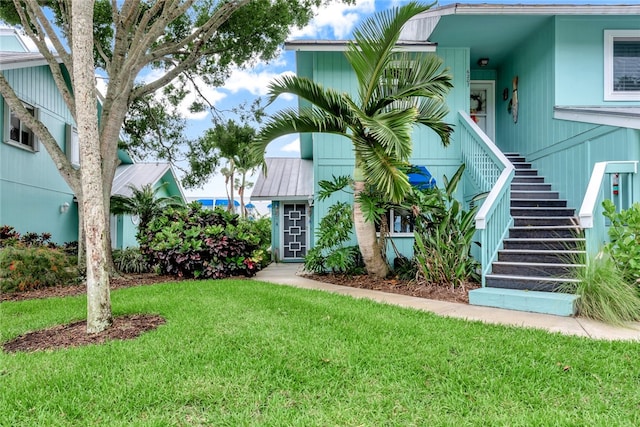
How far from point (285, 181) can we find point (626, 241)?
10899 mm

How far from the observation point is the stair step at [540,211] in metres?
7.71

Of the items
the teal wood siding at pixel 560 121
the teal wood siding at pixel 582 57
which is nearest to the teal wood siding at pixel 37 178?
the teal wood siding at pixel 560 121

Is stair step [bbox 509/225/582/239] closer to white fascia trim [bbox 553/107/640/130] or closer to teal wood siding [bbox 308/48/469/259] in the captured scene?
white fascia trim [bbox 553/107/640/130]

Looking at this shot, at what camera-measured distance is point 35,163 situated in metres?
10.8

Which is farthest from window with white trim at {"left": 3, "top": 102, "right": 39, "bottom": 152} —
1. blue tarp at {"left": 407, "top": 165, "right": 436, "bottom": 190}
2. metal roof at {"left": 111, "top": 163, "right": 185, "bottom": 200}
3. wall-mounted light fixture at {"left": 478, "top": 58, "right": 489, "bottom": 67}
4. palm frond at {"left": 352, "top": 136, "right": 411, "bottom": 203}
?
wall-mounted light fixture at {"left": 478, "top": 58, "right": 489, "bottom": 67}

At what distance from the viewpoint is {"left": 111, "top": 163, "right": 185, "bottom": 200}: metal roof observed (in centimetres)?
1376

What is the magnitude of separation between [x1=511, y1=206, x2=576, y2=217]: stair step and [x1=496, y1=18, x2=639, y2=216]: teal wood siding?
0.66 feet

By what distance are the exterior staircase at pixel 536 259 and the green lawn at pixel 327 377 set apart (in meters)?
1.28

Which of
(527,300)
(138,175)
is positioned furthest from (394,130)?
(138,175)

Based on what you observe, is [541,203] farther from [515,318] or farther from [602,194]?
[515,318]

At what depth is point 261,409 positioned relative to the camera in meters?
2.70

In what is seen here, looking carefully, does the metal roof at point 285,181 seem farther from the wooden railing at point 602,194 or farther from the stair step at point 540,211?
the wooden railing at point 602,194

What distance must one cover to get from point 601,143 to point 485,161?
2.04m

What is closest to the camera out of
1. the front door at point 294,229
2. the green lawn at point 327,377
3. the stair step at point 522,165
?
the green lawn at point 327,377
